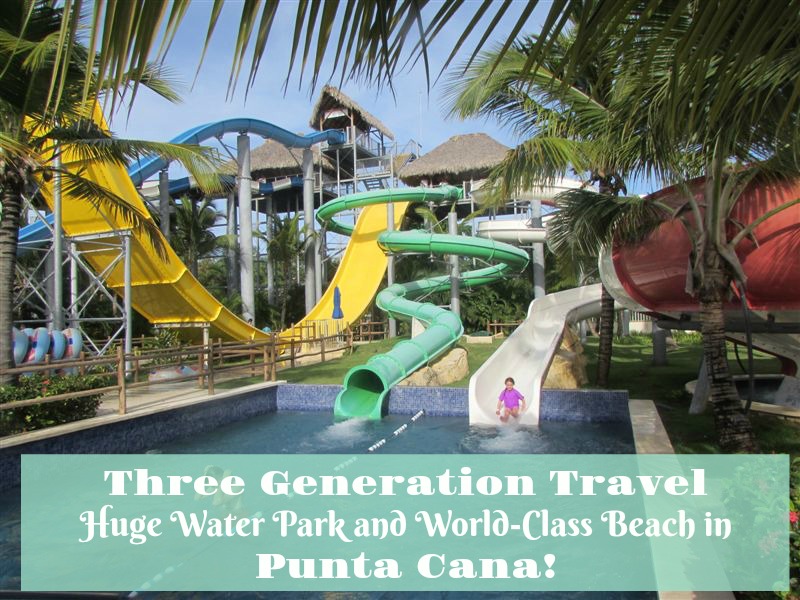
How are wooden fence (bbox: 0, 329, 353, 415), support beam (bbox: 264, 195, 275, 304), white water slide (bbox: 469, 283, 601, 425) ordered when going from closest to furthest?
wooden fence (bbox: 0, 329, 353, 415) → white water slide (bbox: 469, 283, 601, 425) → support beam (bbox: 264, 195, 275, 304)

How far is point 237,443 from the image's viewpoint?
8.92 meters

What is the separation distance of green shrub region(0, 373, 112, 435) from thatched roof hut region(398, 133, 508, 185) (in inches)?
704

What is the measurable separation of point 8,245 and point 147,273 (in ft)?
22.9

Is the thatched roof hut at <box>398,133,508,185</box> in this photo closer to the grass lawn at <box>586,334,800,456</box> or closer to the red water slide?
the grass lawn at <box>586,334,800,456</box>

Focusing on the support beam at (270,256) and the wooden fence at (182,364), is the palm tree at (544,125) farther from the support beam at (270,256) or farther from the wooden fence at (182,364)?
the support beam at (270,256)

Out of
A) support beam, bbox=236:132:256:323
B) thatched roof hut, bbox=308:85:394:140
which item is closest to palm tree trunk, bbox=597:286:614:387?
support beam, bbox=236:132:256:323

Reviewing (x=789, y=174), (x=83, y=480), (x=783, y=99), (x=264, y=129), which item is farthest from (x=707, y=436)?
(x=264, y=129)

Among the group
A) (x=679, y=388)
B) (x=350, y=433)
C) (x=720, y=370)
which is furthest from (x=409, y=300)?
(x=720, y=370)

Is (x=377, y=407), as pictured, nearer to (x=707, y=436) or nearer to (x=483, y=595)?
(x=707, y=436)

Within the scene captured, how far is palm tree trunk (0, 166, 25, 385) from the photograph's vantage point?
23.3 ft

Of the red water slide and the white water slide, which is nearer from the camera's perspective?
the red water slide

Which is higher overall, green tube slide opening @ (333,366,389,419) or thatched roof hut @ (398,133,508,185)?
thatched roof hut @ (398,133,508,185)

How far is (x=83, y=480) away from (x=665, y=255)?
7548 millimetres

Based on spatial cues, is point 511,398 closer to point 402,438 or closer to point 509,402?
point 509,402
